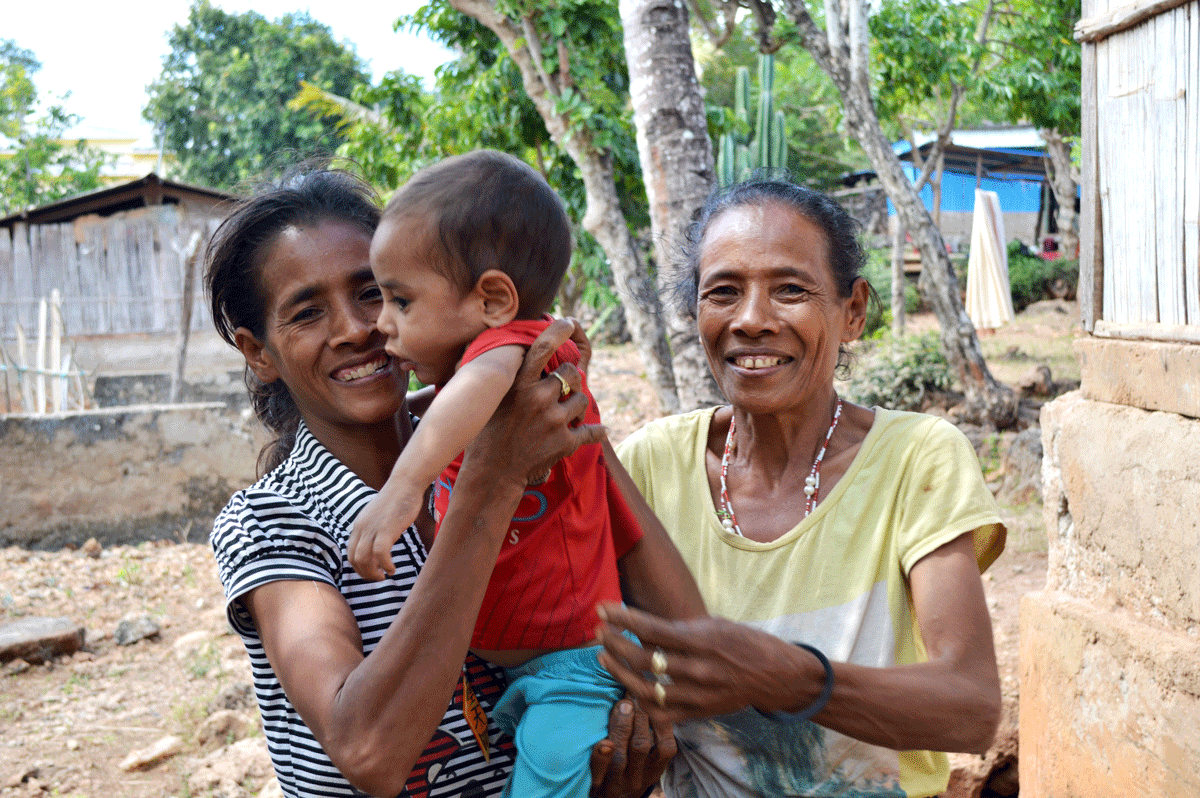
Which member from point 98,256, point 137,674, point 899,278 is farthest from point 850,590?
point 98,256

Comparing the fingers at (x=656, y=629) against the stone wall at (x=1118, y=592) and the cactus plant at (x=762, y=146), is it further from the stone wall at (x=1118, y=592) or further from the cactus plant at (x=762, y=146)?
the cactus plant at (x=762, y=146)

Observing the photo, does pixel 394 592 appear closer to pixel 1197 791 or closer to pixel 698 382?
pixel 1197 791

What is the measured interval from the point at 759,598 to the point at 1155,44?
1.98 meters

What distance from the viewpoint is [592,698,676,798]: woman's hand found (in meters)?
1.69

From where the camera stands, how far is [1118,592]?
2.74 metres

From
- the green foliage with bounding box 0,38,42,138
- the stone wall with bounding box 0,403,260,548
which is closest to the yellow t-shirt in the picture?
the stone wall with bounding box 0,403,260,548

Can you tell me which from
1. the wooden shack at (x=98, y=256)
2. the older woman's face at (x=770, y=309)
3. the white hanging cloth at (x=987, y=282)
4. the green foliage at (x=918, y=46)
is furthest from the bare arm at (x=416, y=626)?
the wooden shack at (x=98, y=256)

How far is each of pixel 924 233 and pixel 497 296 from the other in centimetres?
814

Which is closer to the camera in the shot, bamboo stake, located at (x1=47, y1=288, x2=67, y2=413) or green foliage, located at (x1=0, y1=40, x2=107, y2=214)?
bamboo stake, located at (x1=47, y1=288, x2=67, y2=413)

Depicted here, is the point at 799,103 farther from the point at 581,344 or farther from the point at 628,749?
the point at 628,749

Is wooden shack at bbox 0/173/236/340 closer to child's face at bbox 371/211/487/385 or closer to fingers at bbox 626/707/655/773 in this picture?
child's face at bbox 371/211/487/385

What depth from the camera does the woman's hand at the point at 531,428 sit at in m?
1.60

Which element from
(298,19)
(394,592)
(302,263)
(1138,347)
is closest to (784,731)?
(394,592)

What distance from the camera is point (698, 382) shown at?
4.79 meters
